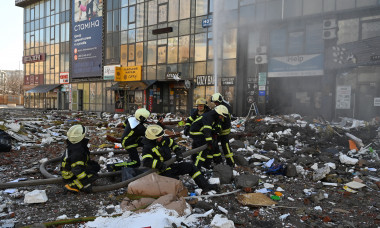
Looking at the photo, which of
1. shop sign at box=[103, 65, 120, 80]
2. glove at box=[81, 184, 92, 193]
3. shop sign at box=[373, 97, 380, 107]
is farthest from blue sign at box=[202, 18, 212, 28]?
glove at box=[81, 184, 92, 193]

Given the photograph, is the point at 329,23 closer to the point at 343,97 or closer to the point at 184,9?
the point at 343,97

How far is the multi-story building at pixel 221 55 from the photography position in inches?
574

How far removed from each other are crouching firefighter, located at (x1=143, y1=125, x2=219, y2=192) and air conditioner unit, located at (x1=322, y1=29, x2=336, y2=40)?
13604mm

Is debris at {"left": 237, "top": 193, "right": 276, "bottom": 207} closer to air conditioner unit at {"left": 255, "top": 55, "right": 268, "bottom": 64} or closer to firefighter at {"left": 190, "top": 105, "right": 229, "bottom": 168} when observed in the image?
firefighter at {"left": 190, "top": 105, "right": 229, "bottom": 168}

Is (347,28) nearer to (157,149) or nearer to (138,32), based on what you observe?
(157,149)

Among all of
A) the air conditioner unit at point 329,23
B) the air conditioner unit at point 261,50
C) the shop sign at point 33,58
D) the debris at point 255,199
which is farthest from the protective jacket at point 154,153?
the shop sign at point 33,58

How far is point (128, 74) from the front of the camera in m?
25.1

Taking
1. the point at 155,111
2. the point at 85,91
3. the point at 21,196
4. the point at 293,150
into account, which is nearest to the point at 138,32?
the point at 155,111

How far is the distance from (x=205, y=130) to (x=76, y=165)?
2.57 metres

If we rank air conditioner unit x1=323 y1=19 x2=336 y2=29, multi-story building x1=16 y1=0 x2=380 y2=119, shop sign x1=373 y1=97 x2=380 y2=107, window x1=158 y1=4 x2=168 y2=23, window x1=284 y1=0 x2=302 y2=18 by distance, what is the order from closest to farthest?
shop sign x1=373 y1=97 x2=380 y2=107 → multi-story building x1=16 y1=0 x2=380 y2=119 → air conditioner unit x1=323 y1=19 x2=336 y2=29 → window x1=284 y1=0 x2=302 y2=18 → window x1=158 y1=4 x2=168 y2=23

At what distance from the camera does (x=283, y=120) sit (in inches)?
527

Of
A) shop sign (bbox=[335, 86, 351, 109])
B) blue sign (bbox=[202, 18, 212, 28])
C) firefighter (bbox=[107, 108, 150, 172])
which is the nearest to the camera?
firefighter (bbox=[107, 108, 150, 172])

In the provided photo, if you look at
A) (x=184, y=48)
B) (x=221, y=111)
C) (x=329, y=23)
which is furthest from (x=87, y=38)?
(x=221, y=111)

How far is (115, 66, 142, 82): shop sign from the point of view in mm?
24312
